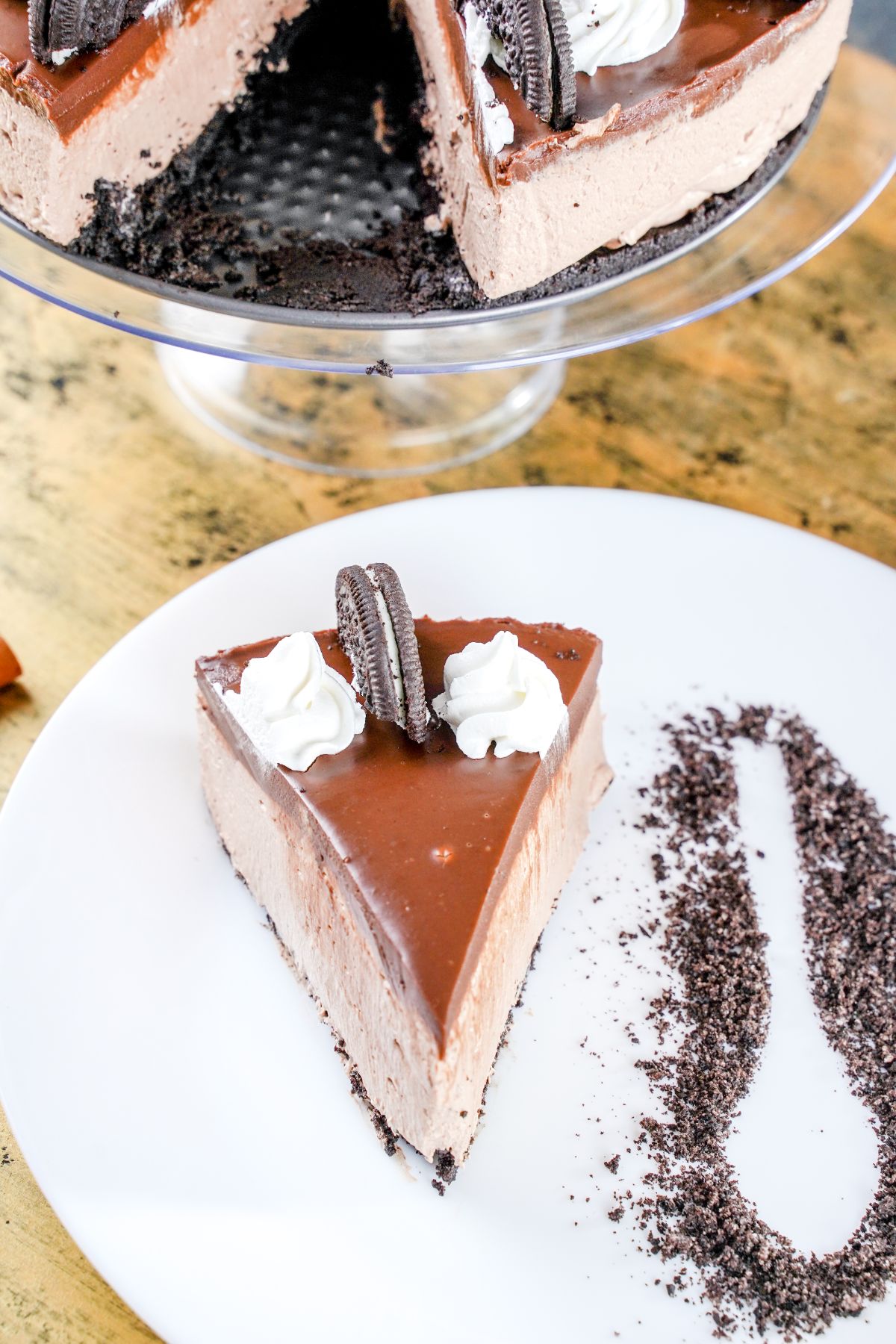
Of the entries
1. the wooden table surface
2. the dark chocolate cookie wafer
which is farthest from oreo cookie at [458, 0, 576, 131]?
the wooden table surface

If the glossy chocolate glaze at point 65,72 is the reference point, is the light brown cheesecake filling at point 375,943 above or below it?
below

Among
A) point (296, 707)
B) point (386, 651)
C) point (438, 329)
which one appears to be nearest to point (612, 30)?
point (438, 329)

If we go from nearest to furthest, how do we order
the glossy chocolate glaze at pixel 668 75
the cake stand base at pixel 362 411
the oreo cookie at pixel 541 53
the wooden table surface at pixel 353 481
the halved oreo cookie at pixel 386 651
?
the halved oreo cookie at pixel 386 651 → the oreo cookie at pixel 541 53 → the glossy chocolate glaze at pixel 668 75 → the wooden table surface at pixel 353 481 → the cake stand base at pixel 362 411

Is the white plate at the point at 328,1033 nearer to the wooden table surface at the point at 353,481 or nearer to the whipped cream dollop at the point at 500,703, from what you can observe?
the wooden table surface at the point at 353,481

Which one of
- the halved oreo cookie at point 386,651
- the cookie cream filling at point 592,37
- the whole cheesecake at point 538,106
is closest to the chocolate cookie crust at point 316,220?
the whole cheesecake at point 538,106

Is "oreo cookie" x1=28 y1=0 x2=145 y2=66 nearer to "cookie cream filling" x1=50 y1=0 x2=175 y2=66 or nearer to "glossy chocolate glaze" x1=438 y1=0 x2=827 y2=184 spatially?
"cookie cream filling" x1=50 y1=0 x2=175 y2=66

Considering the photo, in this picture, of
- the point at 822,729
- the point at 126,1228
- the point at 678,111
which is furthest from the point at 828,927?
the point at 678,111
